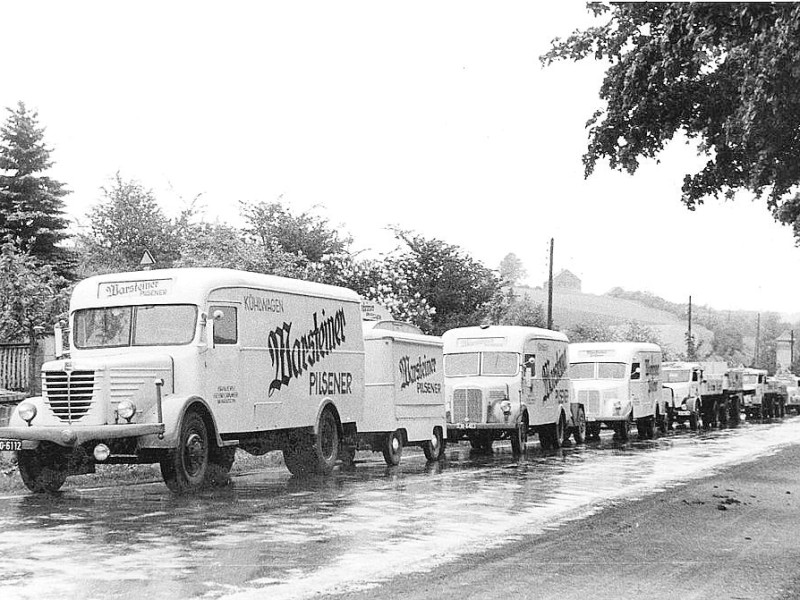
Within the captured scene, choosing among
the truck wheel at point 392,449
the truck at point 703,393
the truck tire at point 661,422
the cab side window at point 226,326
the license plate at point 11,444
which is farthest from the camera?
the truck at point 703,393

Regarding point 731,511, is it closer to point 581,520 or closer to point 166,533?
point 581,520

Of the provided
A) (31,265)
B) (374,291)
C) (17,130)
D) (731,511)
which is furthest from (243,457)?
(17,130)

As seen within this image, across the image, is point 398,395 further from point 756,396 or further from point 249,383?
point 756,396

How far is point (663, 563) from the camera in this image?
9750 millimetres

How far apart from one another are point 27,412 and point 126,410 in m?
1.30

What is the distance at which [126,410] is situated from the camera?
15383 millimetres

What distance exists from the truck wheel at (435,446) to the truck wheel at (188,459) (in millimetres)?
7763

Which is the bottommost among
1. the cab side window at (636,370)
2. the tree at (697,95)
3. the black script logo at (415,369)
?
the cab side window at (636,370)

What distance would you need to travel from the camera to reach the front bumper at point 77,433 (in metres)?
14.8

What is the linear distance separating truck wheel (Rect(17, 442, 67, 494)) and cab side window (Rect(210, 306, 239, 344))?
2600 millimetres

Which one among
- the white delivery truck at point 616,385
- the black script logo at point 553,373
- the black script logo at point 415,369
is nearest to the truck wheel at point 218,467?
the black script logo at point 415,369

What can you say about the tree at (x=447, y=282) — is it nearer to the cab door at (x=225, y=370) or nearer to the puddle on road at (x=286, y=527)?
the puddle on road at (x=286, y=527)

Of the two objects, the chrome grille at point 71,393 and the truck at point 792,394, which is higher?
the chrome grille at point 71,393

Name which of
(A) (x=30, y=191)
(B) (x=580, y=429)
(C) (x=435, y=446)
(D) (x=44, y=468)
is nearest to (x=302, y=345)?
(D) (x=44, y=468)
